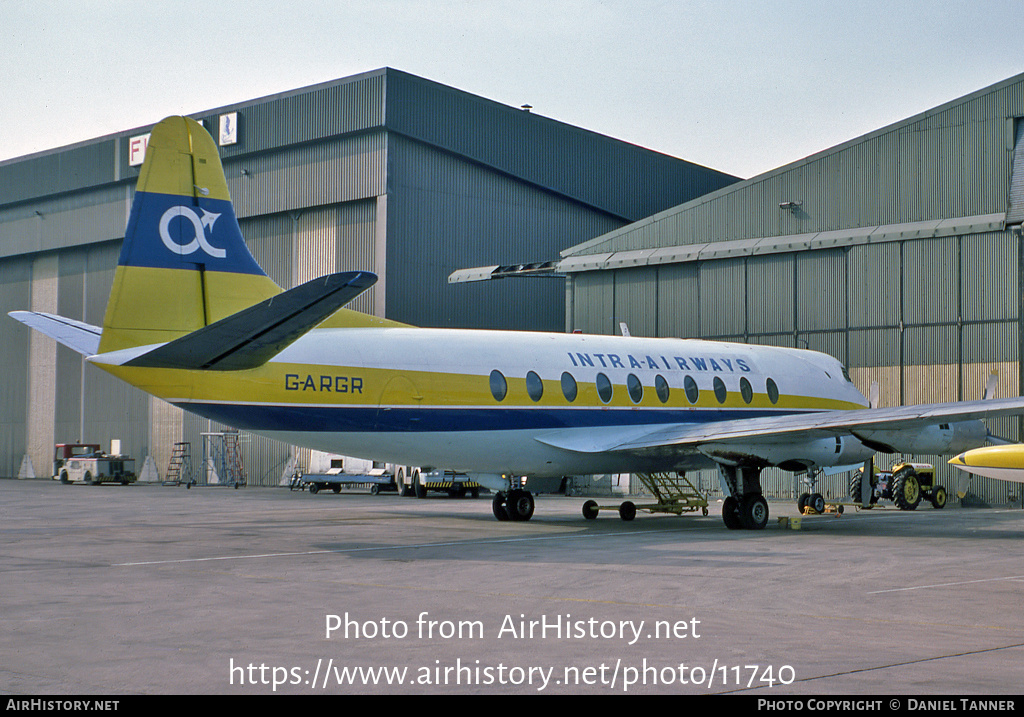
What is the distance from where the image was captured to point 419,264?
45.5m

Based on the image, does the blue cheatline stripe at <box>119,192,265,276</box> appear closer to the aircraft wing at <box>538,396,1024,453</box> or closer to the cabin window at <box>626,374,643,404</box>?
the aircraft wing at <box>538,396,1024,453</box>

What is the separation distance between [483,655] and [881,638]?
11.5 ft

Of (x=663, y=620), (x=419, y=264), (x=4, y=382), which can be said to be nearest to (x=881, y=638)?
(x=663, y=620)

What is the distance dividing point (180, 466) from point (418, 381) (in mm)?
35597

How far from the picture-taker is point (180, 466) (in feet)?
168

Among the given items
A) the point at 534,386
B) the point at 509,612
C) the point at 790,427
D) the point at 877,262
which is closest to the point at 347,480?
the point at 877,262

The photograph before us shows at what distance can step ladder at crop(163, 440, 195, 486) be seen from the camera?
1993 inches

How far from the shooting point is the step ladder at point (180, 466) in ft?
166

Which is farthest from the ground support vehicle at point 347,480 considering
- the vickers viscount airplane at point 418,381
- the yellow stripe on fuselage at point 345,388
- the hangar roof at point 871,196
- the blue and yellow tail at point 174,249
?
the blue and yellow tail at point 174,249

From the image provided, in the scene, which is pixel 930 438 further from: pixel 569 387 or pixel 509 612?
pixel 509 612

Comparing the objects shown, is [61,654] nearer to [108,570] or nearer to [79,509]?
[108,570]

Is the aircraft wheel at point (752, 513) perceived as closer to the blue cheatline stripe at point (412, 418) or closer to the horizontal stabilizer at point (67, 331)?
the blue cheatline stripe at point (412, 418)

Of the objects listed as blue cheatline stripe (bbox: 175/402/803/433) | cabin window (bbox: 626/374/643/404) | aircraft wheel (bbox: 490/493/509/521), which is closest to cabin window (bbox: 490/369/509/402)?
blue cheatline stripe (bbox: 175/402/803/433)

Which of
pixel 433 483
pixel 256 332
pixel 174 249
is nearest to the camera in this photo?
pixel 256 332
